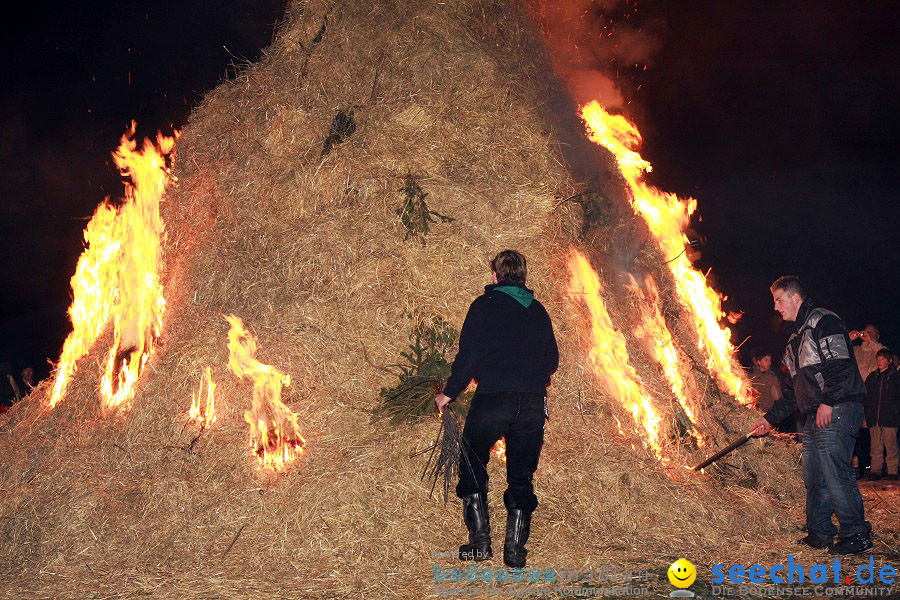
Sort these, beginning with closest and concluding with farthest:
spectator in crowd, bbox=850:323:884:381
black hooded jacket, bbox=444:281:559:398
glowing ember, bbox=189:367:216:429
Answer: black hooded jacket, bbox=444:281:559:398
glowing ember, bbox=189:367:216:429
spectator in crowd, bbox=850:323:884:381

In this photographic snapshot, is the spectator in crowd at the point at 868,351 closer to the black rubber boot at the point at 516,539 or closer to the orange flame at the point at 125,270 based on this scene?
the black rubber boot at the point at 516,539

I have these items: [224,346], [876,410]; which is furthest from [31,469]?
[876,410]

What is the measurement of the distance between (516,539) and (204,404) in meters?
3.55

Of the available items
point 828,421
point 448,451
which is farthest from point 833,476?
point 448,451

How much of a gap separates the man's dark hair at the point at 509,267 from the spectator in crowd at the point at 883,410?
320 inches

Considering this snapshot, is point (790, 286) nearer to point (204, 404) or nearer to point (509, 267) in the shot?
point (509, 267)

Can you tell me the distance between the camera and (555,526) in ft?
20.7

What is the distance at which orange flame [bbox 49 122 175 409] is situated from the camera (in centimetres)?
858

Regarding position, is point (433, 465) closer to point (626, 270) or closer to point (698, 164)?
point (626, 270)

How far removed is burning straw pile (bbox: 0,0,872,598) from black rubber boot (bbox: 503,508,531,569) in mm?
426

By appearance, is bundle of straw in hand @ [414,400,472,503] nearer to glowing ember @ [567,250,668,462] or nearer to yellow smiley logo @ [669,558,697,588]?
yellow smiley logo @ [669,558,697,588]

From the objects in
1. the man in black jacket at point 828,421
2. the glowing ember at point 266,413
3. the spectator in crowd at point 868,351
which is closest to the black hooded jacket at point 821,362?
the man in black jacket at point 828,421

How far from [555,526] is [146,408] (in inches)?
165

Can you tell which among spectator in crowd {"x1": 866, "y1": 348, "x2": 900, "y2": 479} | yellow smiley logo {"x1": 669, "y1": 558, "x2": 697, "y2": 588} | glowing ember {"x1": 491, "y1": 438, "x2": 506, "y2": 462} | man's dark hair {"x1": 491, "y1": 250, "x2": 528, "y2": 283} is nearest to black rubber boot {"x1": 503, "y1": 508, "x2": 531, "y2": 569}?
yellow smiley logo {"x1": 669, "y1": 558, "x2": 697, "y2": 588}
